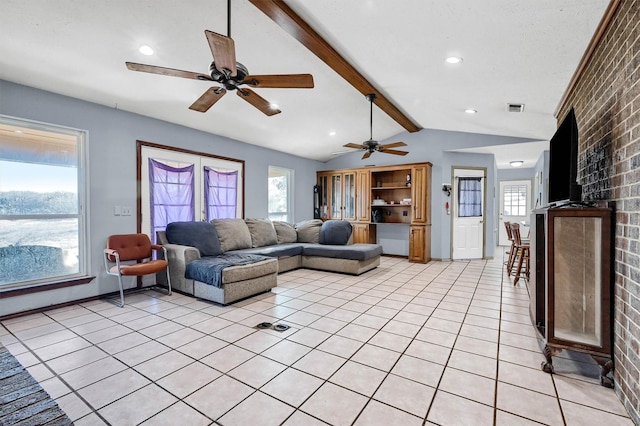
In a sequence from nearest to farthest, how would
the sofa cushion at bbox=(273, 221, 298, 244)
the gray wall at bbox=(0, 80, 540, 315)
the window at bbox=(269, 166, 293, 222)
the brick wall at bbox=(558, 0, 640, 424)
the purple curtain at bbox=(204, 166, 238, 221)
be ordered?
the brick wall at bbox=(558, 0, 640, 424)
the gray wall at bbox=(0, 80, 540, 315)
the purple curtain at bbox=(204, 166, 238, 221)
the sofa cushion at bbox=(273, 221, 298, 244)
the window at bbox=(269, 166, 293, 222)

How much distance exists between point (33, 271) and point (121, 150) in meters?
1.75

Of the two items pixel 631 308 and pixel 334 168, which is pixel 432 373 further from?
pixel 334 168

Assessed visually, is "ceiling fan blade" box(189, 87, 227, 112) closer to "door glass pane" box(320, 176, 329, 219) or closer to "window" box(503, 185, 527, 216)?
"door glass pane" box(320, 176, 329, 219)

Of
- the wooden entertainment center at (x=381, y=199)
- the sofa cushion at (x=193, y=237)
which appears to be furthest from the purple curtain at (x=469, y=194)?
the sofa cushion at (x=193, y=237)

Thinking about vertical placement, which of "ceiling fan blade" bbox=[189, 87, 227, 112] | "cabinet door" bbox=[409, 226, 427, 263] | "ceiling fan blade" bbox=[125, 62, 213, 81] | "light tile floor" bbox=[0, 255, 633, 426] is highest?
"ceiling fan blade" bbox=[125, 62, 213, 81]

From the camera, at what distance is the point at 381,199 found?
7352mm

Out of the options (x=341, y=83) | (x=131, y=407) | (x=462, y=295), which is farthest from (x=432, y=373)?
(x=341, y=83)

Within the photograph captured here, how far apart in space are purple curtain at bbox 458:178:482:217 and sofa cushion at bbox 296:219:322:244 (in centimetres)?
321

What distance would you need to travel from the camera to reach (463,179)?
6633mm

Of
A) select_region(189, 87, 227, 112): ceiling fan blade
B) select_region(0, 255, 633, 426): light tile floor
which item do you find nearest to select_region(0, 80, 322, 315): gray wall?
select_region(0, 255, 633, 426): light tile floor

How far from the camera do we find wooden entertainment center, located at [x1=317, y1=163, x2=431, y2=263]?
641 centimetres

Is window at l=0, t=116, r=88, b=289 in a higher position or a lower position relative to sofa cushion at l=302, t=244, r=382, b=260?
higher

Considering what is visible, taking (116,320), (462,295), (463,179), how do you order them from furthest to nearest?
(463,179), (462,295), (116,320)

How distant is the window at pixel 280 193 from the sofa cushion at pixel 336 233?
1731mm
